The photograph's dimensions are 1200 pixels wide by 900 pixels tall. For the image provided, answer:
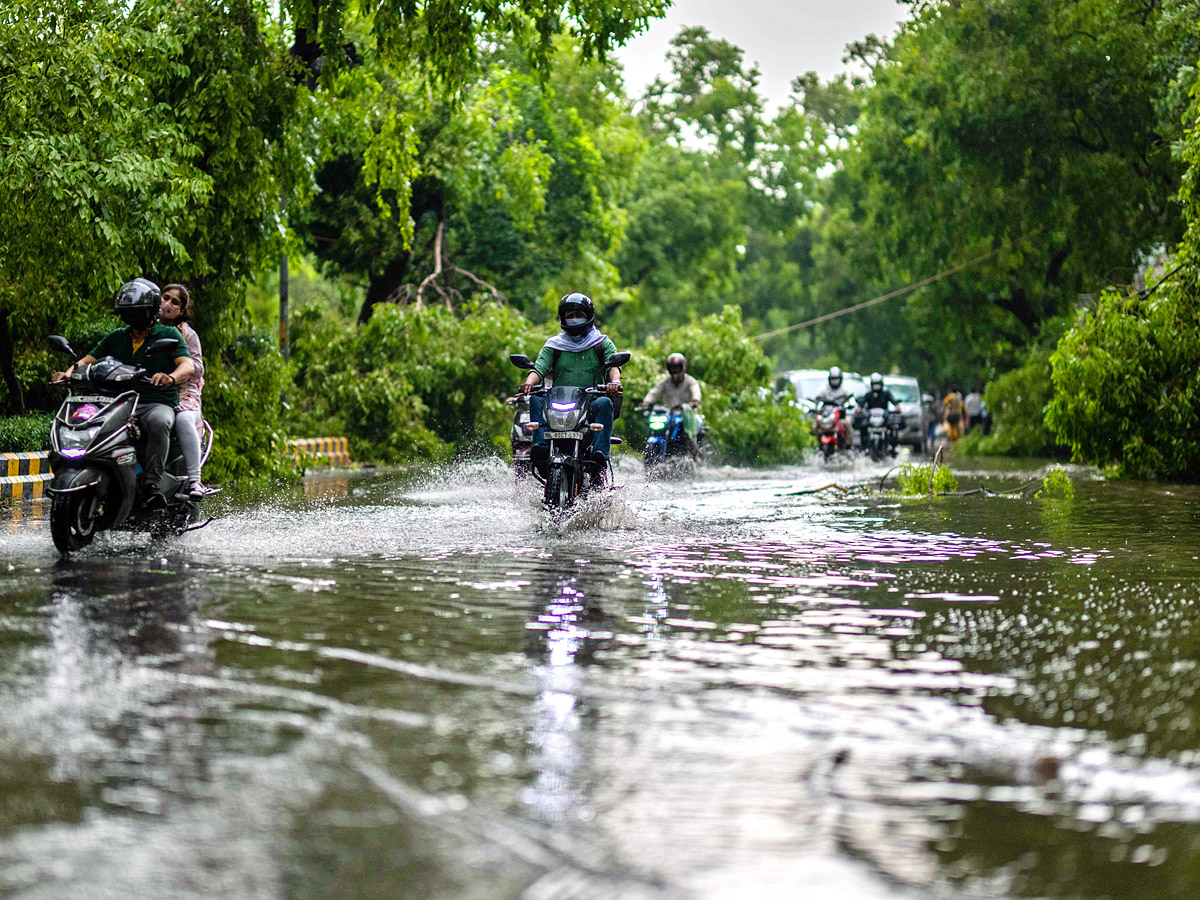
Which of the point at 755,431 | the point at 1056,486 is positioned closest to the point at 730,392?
the point at 755,431

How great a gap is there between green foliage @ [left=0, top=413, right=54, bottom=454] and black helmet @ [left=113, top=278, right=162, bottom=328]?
24.2ft

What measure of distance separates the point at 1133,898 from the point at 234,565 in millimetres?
6867

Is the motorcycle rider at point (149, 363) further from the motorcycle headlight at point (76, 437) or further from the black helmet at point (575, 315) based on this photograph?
the black helmet at point (575, 315)

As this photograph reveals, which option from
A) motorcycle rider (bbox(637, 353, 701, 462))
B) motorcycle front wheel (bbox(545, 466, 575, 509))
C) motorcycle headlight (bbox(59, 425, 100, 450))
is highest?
motorcycle rider (bbox(637, 353, 701, 462))

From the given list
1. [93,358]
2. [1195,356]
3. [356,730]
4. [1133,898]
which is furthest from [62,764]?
[1195,356]

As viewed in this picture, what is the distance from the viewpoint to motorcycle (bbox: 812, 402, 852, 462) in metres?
28.4

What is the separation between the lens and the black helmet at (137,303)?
420 inches

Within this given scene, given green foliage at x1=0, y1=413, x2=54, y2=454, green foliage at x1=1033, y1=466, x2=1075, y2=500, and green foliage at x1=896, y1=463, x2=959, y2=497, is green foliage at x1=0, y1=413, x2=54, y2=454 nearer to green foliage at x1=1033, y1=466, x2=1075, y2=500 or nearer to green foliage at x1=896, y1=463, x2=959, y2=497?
green foliage at x1=896, y1=463, x2=959, y2=497

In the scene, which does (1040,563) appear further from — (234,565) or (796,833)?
(796,833)

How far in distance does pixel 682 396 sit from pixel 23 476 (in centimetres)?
838

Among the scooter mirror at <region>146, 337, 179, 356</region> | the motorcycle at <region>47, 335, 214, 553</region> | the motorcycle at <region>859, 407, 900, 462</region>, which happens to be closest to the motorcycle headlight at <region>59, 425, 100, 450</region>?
the motorcycle at <region>47, 335, 214, 553</region>

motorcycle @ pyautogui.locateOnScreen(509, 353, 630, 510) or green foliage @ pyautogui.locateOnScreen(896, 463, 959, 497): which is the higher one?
motorcycle @ pyautogui.locateOnScreen(509, 353, 630, 510)

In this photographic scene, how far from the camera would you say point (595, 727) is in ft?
16.4

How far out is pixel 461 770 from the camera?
440cm
